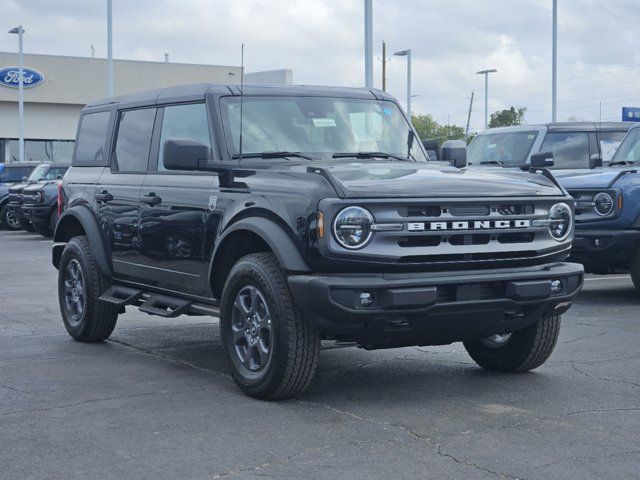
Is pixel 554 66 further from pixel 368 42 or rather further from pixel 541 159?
pixel 541 159

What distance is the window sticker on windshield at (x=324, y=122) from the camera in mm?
7504

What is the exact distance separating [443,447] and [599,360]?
111 inches

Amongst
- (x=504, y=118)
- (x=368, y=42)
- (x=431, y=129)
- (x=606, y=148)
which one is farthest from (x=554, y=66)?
(x=431, y=129)

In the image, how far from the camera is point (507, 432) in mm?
5559

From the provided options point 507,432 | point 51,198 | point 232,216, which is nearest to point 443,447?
point 507,432

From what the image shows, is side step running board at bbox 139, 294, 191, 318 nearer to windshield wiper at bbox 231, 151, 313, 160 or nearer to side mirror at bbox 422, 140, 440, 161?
windshield wiper at bbox 231, 151, 313, 160

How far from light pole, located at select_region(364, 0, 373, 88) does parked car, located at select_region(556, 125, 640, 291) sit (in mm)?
12441

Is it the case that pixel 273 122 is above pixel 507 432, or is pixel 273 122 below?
above

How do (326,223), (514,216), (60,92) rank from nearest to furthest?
(326,223), (514,216), (60,92)

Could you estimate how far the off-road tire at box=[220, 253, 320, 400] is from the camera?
239 inches

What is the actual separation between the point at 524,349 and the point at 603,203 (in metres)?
4.28

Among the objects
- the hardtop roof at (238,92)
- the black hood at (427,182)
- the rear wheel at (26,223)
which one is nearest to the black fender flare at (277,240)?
the black hood at (427,182)

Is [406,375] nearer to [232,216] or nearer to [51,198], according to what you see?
[232,216]

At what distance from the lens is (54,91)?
5278 centimetres
